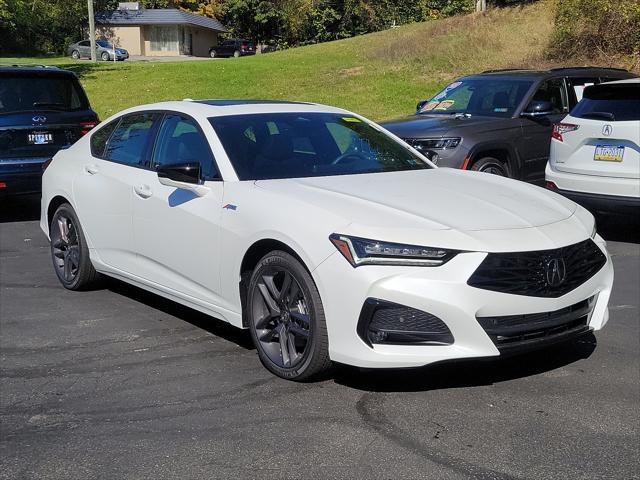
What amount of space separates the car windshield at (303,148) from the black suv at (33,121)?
5129 millimetres

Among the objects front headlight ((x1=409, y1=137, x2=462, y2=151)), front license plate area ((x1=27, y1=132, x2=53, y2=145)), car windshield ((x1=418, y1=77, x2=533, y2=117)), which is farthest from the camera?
car windshield ((x1=418, y1=77, x2=533, y2=117))

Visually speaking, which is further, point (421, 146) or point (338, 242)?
point (421, 146)

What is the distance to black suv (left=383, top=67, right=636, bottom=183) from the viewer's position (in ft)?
31.9

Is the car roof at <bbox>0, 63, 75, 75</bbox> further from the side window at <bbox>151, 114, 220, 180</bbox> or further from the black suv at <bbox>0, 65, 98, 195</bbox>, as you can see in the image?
the side window at <bbox>151, 114, 220, 180</bbox>

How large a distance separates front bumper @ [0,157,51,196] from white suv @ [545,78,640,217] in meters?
5.96

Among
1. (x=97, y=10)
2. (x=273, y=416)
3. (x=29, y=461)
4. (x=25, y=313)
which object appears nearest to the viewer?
(x=29, y=461)

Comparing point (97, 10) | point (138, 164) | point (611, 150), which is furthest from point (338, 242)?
point (97, 10)

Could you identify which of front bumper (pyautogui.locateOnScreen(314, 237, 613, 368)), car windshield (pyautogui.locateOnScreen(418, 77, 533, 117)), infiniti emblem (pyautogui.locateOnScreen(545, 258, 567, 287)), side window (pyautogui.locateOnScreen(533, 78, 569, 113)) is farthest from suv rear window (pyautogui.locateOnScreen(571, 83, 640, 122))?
front bumper (pyautogui.locateOnScreen(314, 237, 613, 368))

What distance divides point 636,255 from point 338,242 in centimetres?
511

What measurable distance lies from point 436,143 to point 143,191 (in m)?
4.74

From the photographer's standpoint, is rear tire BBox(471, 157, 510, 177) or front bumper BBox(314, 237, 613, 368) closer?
front bumper BBox(314, 237, 613, 368)

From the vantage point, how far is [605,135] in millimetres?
8453

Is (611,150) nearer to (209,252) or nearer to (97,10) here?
(209,252)

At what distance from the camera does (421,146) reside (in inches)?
383
